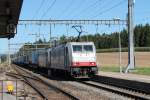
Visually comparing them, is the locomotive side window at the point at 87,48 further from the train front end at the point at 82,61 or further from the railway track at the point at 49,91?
the railway track at the point at 49,91

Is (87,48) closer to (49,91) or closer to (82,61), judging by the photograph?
(82,61)

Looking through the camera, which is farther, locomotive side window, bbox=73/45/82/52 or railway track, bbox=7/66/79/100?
locomotive side window, bbox=73/45/82/52

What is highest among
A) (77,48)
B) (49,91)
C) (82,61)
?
(77,48)

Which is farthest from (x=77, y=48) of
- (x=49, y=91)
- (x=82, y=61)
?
(x=49, y=91)

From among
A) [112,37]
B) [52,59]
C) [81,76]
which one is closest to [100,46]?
[112,37]

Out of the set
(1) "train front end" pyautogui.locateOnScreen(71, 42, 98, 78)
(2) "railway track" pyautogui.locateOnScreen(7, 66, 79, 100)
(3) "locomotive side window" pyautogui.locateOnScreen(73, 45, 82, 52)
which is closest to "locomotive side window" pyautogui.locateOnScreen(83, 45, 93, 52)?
(1) "train front end" pyautogui.locateOnScreen(71, 42, 98, 78)

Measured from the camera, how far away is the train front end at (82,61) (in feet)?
118

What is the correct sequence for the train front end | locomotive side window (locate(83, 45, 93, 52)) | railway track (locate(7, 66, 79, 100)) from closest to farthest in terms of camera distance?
railway track (locate(7, 66, 79, 100)), the train front end, locomotive side window (locate(83, 45, 93, 52))

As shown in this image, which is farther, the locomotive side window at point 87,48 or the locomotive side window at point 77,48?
A: the locomotive side window at point 87,48

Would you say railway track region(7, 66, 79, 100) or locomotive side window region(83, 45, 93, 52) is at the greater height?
locomotive side window region(83, 45, 93, 52)

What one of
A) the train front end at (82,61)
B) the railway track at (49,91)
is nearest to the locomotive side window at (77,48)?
the train front end at (82,61)

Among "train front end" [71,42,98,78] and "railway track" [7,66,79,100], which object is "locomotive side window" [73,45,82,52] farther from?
"railway track" [7,66,79,100]

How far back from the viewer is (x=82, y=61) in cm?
3644

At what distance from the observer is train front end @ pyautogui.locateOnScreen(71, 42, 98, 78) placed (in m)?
36.0
